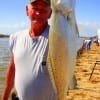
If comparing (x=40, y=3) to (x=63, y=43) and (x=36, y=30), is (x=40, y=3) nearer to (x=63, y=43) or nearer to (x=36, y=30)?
(x=36, y=30)

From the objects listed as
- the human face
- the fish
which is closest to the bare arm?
the human face

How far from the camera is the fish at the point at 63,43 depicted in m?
2.63

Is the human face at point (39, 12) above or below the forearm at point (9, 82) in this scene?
above

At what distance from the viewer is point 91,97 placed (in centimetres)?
1101

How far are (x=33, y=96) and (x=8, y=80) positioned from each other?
536 mm

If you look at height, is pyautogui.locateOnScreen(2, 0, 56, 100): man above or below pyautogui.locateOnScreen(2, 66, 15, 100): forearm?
above

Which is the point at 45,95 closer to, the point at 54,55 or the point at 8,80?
the point at 8,80

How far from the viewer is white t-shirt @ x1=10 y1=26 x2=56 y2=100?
3.61 meters

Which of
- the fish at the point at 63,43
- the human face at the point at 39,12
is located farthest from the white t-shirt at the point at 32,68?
the fish at the point at 63,43

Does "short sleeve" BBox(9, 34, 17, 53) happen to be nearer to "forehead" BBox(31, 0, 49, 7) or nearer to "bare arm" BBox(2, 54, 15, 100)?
"bare arm" BBox(2, 54, 15, 100)

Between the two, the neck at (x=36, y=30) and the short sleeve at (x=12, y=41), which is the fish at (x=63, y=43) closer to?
the neck at (x=36, y=30)

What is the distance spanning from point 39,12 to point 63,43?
89 cm

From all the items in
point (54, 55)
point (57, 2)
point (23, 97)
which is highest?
point (57, 2)

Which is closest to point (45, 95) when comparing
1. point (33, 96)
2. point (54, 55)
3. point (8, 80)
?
point (33, 96)
